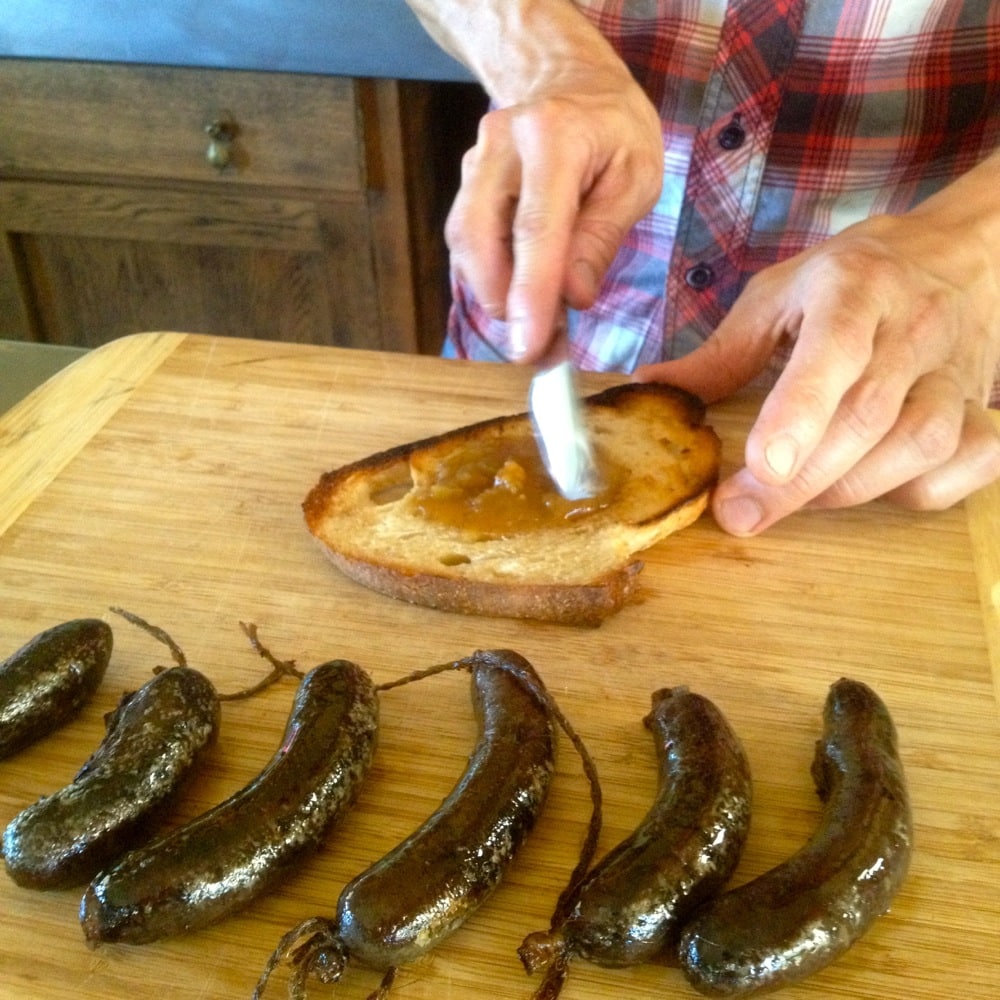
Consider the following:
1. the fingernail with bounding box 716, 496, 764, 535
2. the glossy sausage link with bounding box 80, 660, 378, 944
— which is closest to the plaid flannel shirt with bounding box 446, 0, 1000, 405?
the fingernail with bounding box 716, 496, 764, 535

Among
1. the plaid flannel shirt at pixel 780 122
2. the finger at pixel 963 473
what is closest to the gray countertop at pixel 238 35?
the plaid flannel shirt at pixel 780 122

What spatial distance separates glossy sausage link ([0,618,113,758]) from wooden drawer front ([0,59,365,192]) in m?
2.87

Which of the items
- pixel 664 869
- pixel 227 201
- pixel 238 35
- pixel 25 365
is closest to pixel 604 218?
pixel 664 869

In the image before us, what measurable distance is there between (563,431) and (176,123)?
288 cm

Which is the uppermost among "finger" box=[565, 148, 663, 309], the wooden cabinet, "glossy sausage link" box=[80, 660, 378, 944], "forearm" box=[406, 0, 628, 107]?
"forearm" box=[406, 0, 628, 107]

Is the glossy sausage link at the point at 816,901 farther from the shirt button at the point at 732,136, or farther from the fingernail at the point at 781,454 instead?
the shirt button at the point at 732,136

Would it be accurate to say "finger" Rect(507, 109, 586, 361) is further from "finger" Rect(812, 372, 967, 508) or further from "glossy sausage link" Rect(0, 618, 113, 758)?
"glossy sausage link" Rect(0, 618, 113, 758)

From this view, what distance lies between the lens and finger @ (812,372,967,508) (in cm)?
222

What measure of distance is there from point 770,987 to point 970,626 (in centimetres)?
105

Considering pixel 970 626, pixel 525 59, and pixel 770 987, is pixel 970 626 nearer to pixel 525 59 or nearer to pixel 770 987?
pixel 770 987

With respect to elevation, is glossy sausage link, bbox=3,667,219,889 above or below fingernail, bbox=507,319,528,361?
below

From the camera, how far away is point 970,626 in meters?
2.09

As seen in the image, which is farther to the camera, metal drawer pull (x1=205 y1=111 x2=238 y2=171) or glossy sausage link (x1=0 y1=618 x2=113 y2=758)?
metal drawer pull (x1=205 y1=111 x2=238 y2=171)

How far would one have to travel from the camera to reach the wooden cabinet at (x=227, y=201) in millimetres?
4199
